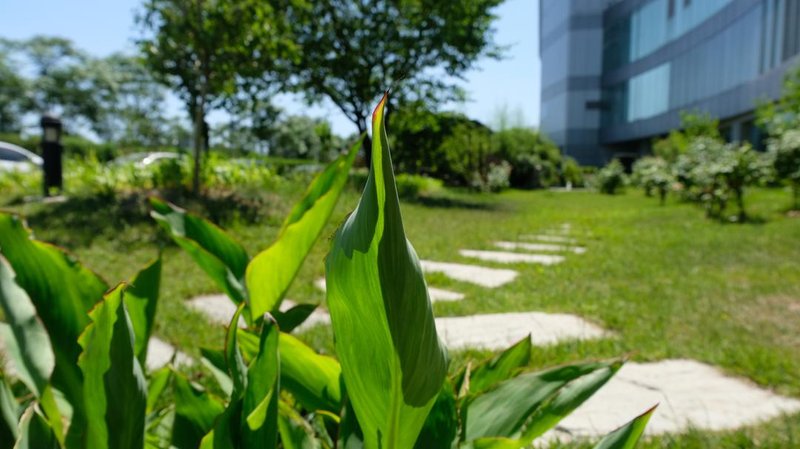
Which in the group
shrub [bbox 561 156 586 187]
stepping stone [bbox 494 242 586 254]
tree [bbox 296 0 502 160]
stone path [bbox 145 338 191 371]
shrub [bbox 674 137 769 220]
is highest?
tree [bbox 296 0 502 160]

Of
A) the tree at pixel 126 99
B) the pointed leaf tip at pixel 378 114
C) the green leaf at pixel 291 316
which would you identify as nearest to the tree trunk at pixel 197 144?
the green leaf at pixel 291 316

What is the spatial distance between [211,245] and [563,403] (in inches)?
23.4

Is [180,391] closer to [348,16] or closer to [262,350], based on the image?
[262,350]

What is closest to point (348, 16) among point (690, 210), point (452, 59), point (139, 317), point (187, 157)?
point (452, 59)

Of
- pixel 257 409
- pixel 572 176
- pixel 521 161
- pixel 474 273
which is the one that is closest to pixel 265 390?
pixel 257 409

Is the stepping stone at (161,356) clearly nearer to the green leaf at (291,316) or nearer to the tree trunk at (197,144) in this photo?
the green leaf at (291,316)

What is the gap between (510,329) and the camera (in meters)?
2.42

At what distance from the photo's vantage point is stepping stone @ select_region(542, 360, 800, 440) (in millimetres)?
1514

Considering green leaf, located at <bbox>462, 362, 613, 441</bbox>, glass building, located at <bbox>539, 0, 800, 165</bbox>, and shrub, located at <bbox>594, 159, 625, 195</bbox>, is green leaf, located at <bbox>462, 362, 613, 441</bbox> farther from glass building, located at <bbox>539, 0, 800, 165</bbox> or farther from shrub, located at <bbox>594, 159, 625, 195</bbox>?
shrub, located at <bbox>594, 159, 625, 195</bbox>

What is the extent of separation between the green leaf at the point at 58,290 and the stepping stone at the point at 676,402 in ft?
3.83

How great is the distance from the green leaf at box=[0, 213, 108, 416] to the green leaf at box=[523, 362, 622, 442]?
0.57 metres

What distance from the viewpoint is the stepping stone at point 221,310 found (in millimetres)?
2599

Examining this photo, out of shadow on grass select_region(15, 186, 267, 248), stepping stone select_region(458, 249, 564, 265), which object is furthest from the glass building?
shadow on grass select_region(15, 186, 267, 248)

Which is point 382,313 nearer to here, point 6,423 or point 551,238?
point 6,423
